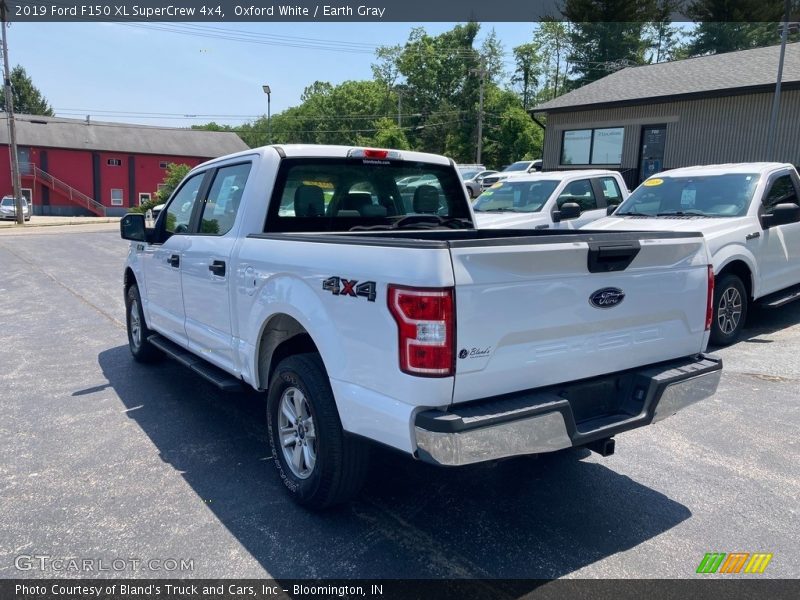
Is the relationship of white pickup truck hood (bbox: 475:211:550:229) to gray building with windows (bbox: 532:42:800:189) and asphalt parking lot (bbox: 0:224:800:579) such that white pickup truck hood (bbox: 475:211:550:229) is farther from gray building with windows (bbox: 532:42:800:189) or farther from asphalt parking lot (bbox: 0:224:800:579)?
gray building with windows (bbox: 532:42:800:189)

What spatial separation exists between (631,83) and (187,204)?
928 inches

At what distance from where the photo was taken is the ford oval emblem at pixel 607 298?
3.10 m

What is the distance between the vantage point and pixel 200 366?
478cm

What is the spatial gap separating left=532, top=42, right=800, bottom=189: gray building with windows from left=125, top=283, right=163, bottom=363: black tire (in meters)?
19.3

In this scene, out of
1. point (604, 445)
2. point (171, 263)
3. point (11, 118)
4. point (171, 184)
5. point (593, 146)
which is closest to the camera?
point (604, 445)

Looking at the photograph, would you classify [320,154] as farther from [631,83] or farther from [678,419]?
[631,83]

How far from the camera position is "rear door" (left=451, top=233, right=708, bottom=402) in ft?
8.93

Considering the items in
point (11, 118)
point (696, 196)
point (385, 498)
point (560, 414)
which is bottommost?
point (385, 498)

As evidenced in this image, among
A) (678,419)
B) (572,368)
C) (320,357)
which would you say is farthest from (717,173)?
(320,357)

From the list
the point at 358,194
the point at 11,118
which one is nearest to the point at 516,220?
the point at 358,194

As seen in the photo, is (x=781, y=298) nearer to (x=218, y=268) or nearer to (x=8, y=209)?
(x=218, y=268)

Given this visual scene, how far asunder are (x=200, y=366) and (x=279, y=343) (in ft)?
4.31

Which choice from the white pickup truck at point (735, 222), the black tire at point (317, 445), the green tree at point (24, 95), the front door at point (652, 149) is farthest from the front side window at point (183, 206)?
the green tree at point (24, 95)

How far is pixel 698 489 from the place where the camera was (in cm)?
382
